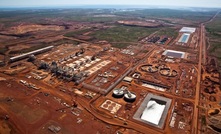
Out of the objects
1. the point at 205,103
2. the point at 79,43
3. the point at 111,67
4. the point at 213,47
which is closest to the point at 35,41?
the point at 79,43

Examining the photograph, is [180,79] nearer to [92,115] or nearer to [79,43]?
[92,115]

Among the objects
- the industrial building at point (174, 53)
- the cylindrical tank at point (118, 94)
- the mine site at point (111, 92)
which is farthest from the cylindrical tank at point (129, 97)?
the industrial building at point (174, 53)

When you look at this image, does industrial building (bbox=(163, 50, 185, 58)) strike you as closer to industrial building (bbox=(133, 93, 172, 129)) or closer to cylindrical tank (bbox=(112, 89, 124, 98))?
industrial building (bbox=(133, 93, 172, 129))

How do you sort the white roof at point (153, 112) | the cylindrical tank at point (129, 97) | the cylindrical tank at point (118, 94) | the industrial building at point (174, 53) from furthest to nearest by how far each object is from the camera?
the industrial building at point (174, 53)
the cylindrical tank at point (118, 94)
the cylindrical tank at point (129, 97)
the white roof at point (153, 112)

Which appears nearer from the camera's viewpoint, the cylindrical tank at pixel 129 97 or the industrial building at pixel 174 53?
the cylindrical tank at pixel 129 97

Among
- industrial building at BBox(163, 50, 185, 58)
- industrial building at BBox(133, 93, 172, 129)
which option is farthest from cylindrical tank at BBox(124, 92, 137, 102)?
industrial building at BBox(163, 50, 185, 58)

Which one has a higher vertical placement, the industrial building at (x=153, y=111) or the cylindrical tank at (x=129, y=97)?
the cylindrical tank at (x=129, y=97)

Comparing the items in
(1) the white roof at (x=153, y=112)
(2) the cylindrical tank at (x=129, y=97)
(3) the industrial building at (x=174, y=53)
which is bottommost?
(1) the white roof at (x=153, y=112)

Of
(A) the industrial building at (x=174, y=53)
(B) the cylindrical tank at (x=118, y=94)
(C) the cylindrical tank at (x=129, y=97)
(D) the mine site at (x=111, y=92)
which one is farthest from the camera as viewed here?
(A) the industrial building at (x=174, y=53)

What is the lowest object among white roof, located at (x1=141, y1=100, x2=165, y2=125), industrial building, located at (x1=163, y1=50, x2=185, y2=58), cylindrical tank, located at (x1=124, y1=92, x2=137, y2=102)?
white roof, located at (x1=141, y1=100, x2=165, y2=125)

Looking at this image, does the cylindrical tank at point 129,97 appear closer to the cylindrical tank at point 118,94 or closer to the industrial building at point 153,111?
the cylindrical tank at point 118,94
